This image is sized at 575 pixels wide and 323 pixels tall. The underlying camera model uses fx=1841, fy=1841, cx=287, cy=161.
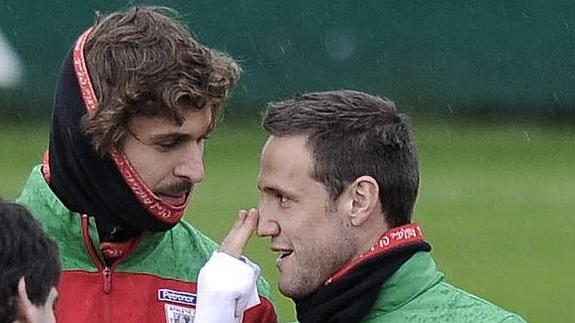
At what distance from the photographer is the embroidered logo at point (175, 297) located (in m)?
4.61

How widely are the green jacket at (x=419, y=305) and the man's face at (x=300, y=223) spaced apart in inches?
5.0

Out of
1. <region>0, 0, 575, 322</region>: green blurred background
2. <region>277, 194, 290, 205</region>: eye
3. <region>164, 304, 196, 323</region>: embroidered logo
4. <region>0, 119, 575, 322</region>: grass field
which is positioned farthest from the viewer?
<region>0, 0, 575, 322</region>: green blurred background

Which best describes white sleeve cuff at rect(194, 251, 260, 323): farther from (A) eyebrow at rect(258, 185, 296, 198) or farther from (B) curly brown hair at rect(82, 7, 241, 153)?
(B) curly brown hair at rect(82, 7, 241, 153)

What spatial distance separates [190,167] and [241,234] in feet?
0.73

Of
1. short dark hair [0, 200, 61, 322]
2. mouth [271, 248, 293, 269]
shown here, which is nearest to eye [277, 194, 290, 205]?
mouth [271, 248, 293, 269]

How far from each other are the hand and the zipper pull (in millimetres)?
320

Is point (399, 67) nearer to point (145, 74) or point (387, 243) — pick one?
point (145, 74)

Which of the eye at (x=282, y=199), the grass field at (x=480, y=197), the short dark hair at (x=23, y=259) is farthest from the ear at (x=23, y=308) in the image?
the grass field at (x=480, y=197)

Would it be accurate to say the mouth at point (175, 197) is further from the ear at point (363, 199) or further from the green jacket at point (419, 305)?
the green jacket at point (419, 305)

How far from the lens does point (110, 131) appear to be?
174 inches

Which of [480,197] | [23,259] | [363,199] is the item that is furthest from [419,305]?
[480,197]

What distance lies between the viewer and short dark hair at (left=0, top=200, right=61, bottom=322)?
330 cm

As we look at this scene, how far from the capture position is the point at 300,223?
4.32 meters

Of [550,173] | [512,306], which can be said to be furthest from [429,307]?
[550,173]
